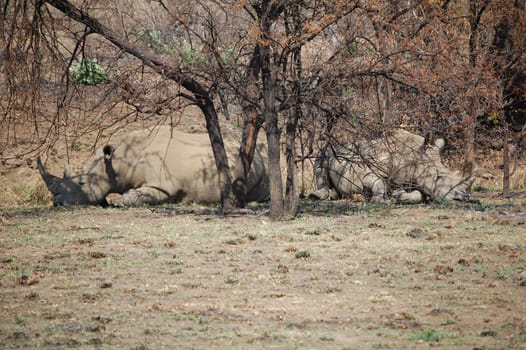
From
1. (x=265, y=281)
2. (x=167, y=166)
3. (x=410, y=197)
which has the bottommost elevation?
(x=265, y=281)

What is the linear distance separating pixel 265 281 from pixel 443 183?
7423 mm

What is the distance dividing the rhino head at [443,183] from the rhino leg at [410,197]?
0.44ft

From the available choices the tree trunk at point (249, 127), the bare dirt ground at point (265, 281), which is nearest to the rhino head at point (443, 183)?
the bare dirt ground at point (265, 281)

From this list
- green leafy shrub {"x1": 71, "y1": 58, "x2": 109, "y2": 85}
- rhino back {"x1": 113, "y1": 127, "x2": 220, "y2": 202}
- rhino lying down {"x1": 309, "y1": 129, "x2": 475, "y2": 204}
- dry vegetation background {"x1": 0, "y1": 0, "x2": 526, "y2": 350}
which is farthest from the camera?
rhino back {"x1": 113, "y1": 127, "x2": 220, "y2": 202}

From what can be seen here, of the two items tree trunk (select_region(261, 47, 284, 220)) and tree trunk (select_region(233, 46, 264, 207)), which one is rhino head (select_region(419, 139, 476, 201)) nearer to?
tree trunk (select_region(233, 46, 264, 207))

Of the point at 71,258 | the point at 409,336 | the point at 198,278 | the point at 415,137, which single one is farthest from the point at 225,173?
the point at 409,336

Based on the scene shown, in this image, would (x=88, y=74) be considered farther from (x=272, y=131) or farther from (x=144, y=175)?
(x=144, y=175)

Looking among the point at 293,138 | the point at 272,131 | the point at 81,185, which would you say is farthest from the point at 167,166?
the point at 272,131

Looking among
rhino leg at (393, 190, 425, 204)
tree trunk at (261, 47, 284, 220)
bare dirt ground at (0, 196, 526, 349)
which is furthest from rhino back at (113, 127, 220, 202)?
tree trunk at (261, 47, 284, 220)

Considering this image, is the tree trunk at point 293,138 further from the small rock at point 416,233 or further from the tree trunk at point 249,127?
the small rock at point 416,233

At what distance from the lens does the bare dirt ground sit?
21.2 feet

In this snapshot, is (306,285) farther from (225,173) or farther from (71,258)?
(225,173)

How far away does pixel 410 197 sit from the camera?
15.4 metres

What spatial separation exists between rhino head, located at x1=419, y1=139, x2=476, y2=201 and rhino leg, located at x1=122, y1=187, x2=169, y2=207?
13.5 ft
